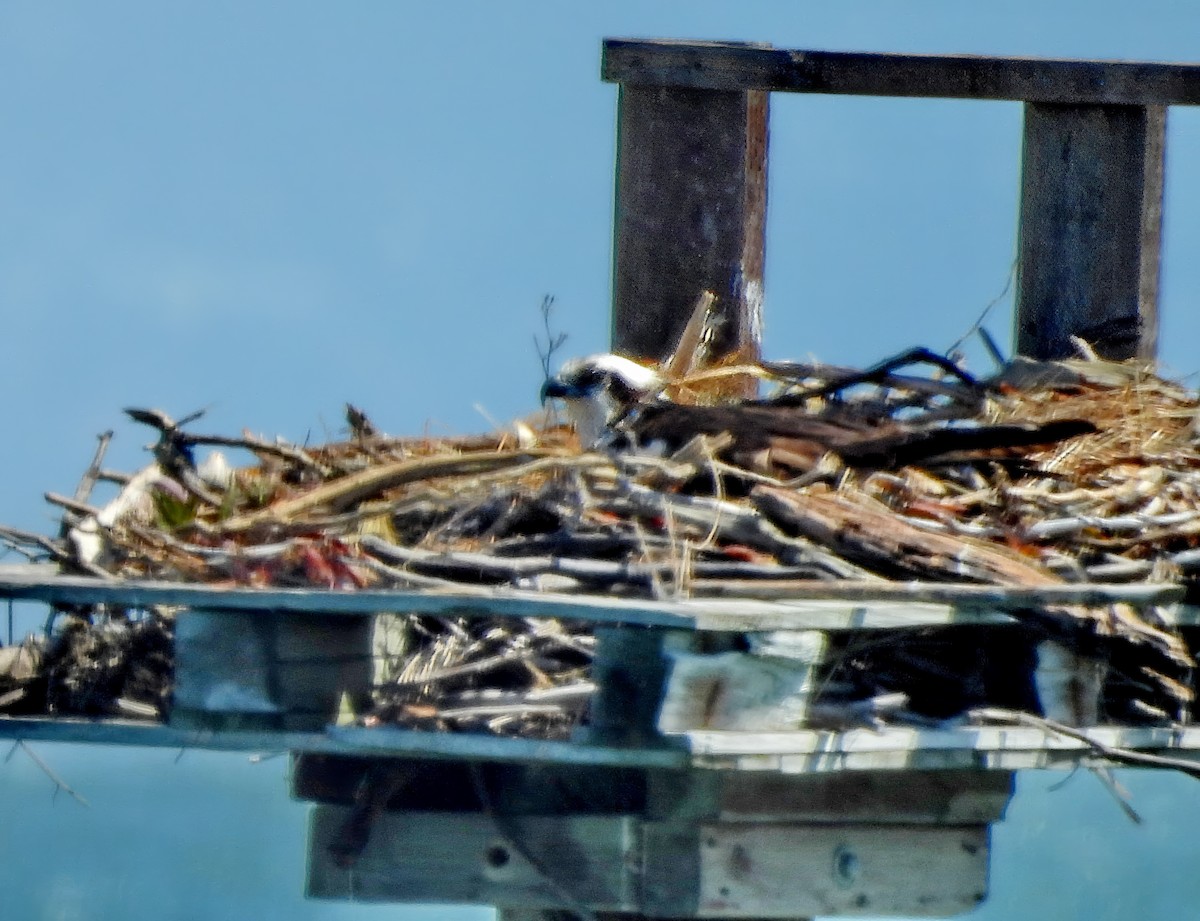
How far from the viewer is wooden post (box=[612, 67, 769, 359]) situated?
6418 mm

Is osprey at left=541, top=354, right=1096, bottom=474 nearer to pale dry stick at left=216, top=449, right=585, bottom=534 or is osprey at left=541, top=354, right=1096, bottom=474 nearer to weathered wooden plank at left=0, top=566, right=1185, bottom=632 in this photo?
pale dry stick at left=216, top=449, right=585, bottom=534

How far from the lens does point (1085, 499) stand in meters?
4.73

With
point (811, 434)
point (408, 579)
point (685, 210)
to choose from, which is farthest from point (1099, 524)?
point (685, 210)

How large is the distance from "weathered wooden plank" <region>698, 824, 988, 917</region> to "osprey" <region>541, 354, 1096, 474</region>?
86cm

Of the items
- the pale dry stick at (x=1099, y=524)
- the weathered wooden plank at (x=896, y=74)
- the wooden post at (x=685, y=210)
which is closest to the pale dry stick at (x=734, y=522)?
the pale dry stick at (x=1099, y=524)

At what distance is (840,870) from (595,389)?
173 cm

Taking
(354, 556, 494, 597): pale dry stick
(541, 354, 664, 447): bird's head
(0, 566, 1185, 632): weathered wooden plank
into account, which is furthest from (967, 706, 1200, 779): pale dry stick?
(541, 354, 664, 447): bird's head

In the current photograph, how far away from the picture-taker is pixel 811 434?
5070 mm

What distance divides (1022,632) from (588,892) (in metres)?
1.05

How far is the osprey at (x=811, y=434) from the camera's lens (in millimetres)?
4867

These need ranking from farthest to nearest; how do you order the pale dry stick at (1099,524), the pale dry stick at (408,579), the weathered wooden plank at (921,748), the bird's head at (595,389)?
the bird's head at (595,389), the pale dry stick at (1099,524), the pale dry stick at (408,579), the weathered wooden plank at (921,748)

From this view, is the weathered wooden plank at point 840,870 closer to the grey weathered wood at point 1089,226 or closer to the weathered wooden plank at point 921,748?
the weathered wooden plank at point 921,748

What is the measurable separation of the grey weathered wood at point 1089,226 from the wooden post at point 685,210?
36.3 inches

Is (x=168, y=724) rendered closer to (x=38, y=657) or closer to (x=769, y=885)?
(x=38, y=657)
